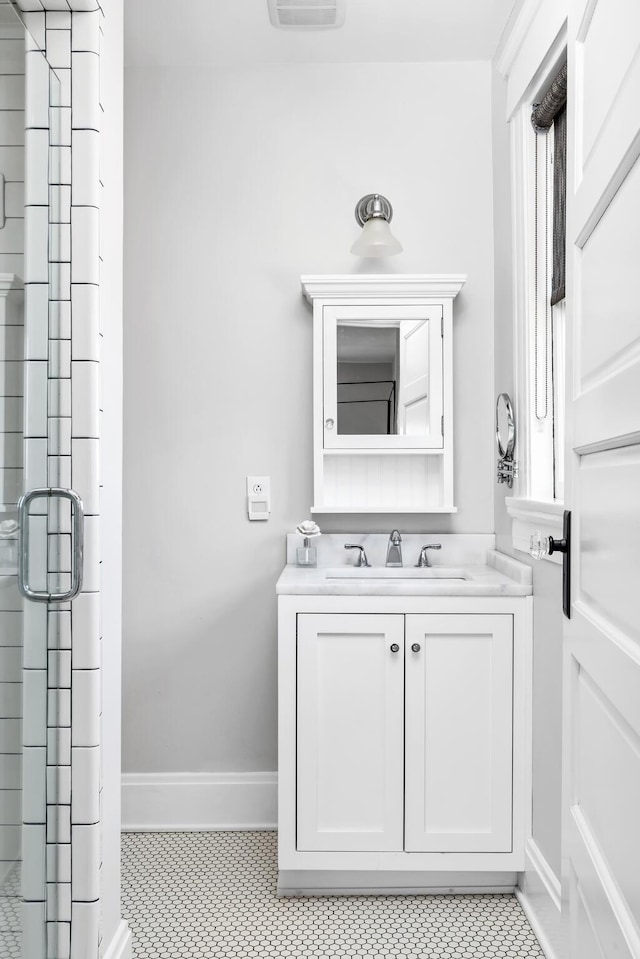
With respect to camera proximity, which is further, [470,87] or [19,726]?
[470,87]

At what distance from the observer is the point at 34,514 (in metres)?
1.43

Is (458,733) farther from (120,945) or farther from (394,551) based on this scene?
(120,945)

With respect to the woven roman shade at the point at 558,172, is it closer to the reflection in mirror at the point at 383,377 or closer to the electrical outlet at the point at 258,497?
the reflection in mirror at the point at 383,377

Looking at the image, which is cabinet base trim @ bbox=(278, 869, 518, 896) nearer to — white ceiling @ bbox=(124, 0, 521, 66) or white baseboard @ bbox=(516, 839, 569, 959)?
white baseboard @ bbox=(516, 839, 569, 959)

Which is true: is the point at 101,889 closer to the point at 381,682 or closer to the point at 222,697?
the point at 381,682

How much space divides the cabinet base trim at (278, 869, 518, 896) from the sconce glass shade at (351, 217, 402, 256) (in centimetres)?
189

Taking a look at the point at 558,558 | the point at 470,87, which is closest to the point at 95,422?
the point at 558,558

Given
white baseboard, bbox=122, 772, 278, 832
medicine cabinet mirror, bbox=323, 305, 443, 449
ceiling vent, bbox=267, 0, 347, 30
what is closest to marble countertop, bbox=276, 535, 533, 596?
medicine cabinet mirror, bbox=323, 305, 443, 449

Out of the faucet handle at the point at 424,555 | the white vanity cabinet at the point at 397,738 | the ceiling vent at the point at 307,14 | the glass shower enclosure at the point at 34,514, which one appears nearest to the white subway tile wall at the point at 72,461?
the glass shower enclosure at the point at 34,514

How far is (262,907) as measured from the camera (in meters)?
2.04

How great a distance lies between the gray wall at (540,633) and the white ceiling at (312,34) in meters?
0.21

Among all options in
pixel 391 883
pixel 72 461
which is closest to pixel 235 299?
pixel 72 461

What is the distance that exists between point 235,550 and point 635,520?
1.86 meters

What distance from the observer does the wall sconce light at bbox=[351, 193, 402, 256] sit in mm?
2416
